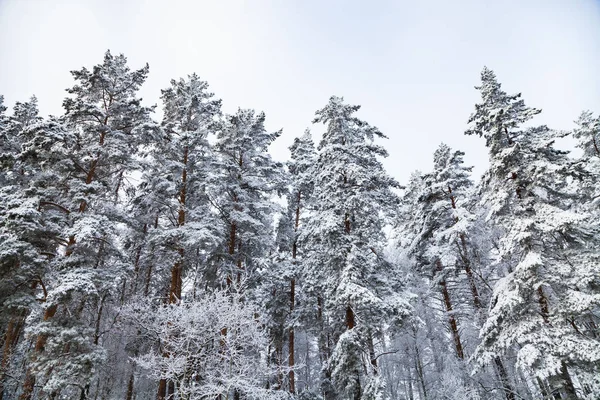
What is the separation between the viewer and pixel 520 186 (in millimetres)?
11891

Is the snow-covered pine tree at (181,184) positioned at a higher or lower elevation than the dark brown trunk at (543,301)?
higher

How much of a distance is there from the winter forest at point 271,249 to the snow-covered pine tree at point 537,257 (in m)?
0.06

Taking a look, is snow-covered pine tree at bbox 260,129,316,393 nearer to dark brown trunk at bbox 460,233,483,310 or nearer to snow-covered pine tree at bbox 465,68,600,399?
dark brown trunk at bbox 460,233,483,310

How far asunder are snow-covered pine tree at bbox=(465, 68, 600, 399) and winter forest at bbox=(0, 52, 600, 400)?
0.06 meters

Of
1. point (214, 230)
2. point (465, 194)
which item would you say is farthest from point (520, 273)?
point (214, 230)

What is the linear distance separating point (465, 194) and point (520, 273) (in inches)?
287

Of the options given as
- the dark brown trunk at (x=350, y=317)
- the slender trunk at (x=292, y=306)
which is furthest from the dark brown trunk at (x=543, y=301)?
the slender trunk at (x=292, y=306)

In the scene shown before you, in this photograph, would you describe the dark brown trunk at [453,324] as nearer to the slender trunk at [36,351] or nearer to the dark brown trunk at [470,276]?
the dark brown trunk at [470,276]

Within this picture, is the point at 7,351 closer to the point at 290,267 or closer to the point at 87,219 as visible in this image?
the point at 87,219

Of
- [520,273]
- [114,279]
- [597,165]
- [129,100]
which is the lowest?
[520,273]

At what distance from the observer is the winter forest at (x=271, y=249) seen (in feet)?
33.7

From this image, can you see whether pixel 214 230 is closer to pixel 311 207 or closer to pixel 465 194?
pixel 311 207

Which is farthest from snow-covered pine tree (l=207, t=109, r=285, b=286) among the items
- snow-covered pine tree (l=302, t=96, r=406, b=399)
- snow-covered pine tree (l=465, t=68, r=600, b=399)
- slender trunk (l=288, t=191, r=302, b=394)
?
snow-covered pine tree (l=465, t=68, r=600, b=399)

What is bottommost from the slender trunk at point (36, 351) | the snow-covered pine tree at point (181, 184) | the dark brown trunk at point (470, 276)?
the slender trunk at point (36, 351)
